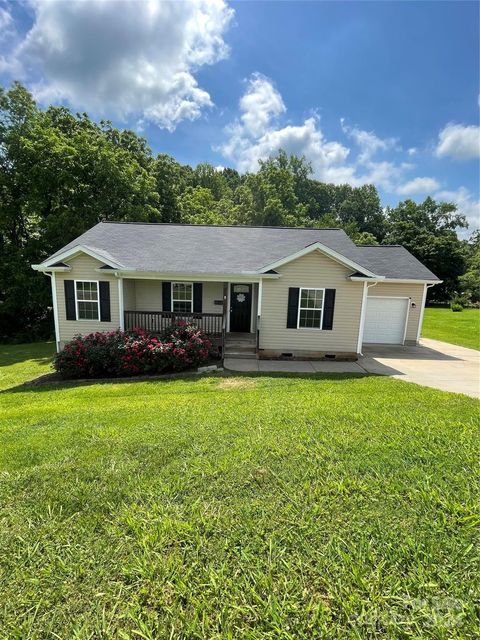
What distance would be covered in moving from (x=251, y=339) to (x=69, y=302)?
256 inches

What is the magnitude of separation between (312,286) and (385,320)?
180 inches

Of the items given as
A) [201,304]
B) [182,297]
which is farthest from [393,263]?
[182,297]

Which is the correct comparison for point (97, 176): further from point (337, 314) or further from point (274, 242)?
point (337, 314)

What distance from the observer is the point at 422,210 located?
146 ft

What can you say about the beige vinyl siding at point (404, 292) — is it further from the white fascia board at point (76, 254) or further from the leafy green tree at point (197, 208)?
the leafy green tree at point (197, 208)

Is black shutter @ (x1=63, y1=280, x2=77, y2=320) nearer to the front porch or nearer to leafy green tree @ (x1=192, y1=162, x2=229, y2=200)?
the front porch

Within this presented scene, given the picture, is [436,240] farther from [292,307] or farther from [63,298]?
[63,298]

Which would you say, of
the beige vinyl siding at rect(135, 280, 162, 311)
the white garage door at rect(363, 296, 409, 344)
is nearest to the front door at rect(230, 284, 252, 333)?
the beige vinyl siding at rect(135, 280, 162, 311)

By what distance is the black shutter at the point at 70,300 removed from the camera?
10.8 metres

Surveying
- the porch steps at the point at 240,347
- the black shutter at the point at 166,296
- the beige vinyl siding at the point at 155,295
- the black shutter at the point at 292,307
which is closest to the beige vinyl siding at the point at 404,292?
the black shutter at the point at 292,307

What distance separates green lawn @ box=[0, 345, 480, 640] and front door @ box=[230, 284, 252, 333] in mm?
7606

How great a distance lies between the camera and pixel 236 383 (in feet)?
26.6

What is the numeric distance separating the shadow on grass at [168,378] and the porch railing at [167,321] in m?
2.28

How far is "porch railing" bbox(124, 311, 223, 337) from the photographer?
11.0 meters
